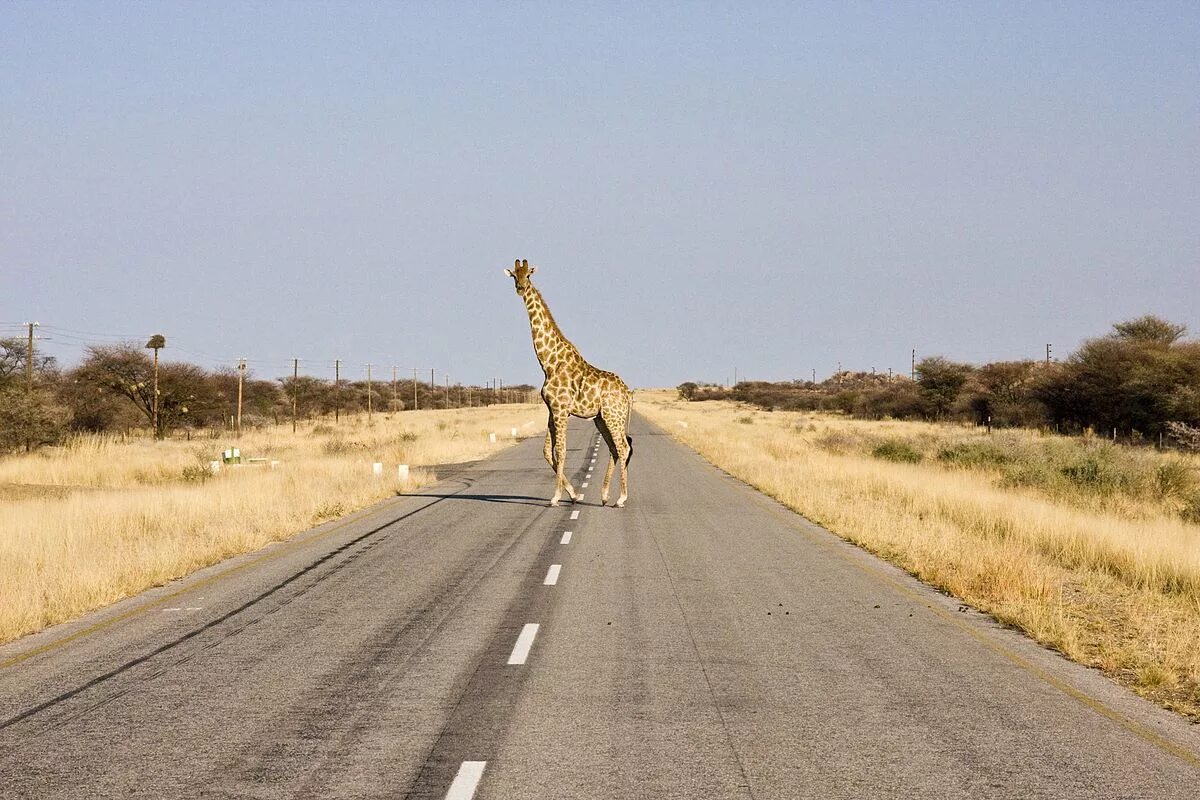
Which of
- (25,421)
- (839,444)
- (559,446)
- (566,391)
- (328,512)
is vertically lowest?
(328,512)

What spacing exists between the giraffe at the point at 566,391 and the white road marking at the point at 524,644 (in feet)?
34.9

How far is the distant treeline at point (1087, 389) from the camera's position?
43406mm

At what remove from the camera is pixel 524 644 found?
8.08 meters

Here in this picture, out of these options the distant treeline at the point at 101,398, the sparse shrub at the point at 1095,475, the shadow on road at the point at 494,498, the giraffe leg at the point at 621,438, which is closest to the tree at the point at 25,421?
the distant treeline at the point at 101,398

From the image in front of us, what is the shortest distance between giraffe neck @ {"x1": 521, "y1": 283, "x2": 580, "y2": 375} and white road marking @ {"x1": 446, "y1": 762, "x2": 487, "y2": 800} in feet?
49.3

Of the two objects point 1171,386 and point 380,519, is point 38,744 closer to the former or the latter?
point 380,519

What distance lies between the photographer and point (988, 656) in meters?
8.03

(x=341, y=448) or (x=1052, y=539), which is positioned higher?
(x=341, y=448)

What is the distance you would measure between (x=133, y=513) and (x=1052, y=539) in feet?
47.4

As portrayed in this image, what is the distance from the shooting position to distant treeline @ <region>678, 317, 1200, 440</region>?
43.4 meters

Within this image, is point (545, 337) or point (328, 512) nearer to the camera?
point (328, 512)

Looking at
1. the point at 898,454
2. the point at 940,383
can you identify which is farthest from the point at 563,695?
the point at 940,383

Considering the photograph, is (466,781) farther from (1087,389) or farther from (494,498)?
(1087,389)

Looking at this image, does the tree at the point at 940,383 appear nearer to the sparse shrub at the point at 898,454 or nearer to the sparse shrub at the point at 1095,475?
the sparse shrub at the point at 898,454
